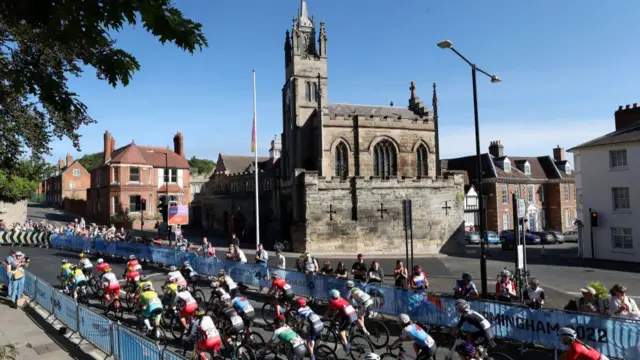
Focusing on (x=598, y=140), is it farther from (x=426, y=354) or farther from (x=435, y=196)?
(x=426, y=354)

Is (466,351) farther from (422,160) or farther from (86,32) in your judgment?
(422,160)

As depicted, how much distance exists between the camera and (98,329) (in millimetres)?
9766

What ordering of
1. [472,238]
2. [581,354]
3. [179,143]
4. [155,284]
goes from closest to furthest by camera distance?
[581,354], [155,284], [472,238], [179,143]

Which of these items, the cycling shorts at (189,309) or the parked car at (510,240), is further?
the parked car at (510,240)

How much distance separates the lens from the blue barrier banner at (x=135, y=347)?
7409mm

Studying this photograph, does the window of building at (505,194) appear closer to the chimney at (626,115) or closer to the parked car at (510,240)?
the parked car at (510,240)

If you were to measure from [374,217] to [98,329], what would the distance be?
76.9ft

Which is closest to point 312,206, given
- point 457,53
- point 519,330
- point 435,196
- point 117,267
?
point 435,196

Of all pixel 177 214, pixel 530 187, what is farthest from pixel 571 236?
pixel 177 214

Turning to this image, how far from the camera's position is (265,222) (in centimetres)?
3997

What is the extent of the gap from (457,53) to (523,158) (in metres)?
43.6

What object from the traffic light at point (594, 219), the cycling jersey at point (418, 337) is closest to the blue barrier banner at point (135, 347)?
the cycling jersey at point (418, 337)

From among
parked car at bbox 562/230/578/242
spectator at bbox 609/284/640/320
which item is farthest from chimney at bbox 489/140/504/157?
A: spectator at bbox 609/284/640/320

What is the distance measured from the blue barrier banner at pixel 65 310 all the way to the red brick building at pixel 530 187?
138ft
